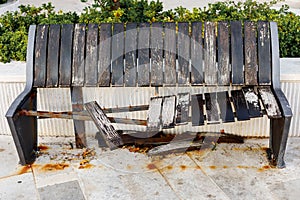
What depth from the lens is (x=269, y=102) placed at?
349 centimetres

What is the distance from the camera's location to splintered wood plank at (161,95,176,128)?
339 centimetres

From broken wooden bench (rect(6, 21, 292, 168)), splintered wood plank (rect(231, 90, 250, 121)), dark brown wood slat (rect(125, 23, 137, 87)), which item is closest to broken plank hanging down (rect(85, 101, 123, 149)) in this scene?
broken wooden bench (rect(6, 21, 292, 168))

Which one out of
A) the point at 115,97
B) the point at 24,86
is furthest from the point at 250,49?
the point at 24,86

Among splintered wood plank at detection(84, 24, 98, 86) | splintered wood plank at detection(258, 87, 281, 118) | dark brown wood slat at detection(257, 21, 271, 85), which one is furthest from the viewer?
splintered wood plank at detection(84, 24, 98, 86)

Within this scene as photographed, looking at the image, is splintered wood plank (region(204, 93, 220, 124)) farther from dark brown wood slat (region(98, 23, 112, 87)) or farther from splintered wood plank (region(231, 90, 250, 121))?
dark brown wood slat (region(98, 23, 112, 87))

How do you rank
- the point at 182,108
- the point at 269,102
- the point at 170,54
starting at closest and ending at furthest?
the point at 269,102, the point at 182,108, the point at 170,54

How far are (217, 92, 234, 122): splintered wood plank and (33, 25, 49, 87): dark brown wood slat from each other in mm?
1468

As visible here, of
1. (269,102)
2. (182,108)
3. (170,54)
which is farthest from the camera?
(170,54)

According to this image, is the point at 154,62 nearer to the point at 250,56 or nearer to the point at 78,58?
the point at 78,58

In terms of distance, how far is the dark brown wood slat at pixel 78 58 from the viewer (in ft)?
12.6

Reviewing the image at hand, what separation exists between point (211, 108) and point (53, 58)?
1.39 meters

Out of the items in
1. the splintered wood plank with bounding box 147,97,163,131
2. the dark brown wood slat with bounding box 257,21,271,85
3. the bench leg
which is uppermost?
the dark brown wood slat with bounding box 257,21,271,85

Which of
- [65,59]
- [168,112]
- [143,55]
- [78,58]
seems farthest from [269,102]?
[65,59]

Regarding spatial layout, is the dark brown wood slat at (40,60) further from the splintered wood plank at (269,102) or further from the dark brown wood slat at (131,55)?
the splintered wood plank at (269,102)
